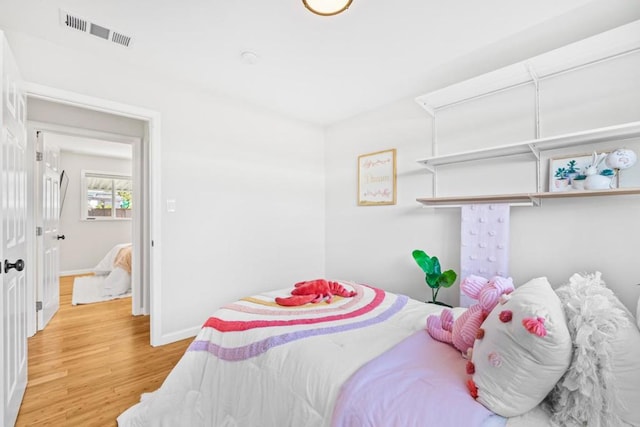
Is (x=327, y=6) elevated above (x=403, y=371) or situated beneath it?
elevated above

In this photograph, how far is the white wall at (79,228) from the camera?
18.5ft

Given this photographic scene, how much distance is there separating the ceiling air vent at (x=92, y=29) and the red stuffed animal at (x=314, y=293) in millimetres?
2134

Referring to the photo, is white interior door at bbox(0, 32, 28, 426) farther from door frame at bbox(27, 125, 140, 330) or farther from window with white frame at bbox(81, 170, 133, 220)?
window with white frame at bbox(81, 170, 133, 220)

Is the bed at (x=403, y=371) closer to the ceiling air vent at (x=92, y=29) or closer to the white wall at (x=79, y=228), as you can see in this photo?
the ceiling air vent at (x=92, y=29)

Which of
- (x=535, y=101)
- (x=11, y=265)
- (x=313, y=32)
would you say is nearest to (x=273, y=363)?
(x=11, y=265)

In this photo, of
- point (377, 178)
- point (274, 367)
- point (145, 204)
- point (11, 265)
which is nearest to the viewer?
point (274, 367)

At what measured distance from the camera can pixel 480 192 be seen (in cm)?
245

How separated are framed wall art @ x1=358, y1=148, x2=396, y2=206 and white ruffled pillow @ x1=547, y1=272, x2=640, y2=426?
7.38 ft

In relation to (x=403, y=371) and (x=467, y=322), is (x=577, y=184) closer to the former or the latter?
(x=467, y=322)

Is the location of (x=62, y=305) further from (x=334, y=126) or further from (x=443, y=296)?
(x=443, y=296)

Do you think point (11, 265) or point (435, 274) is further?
point (435, 274)

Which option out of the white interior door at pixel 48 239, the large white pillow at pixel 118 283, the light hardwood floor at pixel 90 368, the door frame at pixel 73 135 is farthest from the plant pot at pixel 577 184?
the large white pillow at pixel 118 283

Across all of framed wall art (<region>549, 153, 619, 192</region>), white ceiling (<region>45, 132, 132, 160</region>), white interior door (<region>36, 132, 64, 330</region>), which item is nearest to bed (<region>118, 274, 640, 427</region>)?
framed wall art (<region>549, 153, 619, 192</region>)

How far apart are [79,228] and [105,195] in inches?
31.6
